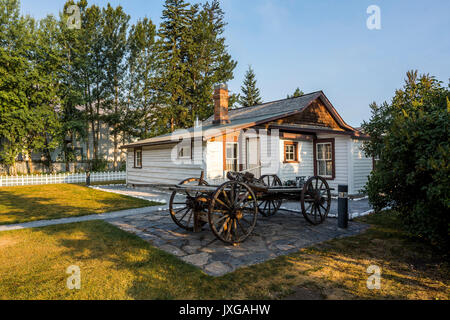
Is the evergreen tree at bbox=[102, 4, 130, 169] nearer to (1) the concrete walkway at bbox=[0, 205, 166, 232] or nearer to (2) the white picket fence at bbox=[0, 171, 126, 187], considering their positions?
(2) the white picket fence at bbox=[0, 171, 126, 187]

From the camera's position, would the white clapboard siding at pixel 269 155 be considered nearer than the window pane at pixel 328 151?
Yes

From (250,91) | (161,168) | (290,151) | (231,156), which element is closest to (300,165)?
(290,151)

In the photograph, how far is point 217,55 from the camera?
31.6 m

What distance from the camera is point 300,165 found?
12.7 m

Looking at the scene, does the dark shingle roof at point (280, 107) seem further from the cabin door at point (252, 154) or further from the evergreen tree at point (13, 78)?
the evergreen tree at point (13, 78)

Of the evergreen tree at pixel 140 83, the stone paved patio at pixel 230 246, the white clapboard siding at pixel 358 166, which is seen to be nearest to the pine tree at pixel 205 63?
the evergreen tree at pixel 140 83

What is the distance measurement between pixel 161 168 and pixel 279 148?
6.75 m

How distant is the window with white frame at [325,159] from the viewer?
1287 centimetres

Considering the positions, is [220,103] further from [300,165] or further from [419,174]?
[419,174]

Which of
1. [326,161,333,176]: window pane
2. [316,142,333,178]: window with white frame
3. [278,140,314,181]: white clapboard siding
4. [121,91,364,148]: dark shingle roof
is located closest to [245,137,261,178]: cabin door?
[121,91,364,148]: dark shingle roof

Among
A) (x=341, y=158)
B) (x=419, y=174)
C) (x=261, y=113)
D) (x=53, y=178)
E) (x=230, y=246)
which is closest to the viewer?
(x=419, y=174)

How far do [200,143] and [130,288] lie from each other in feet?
28.3
